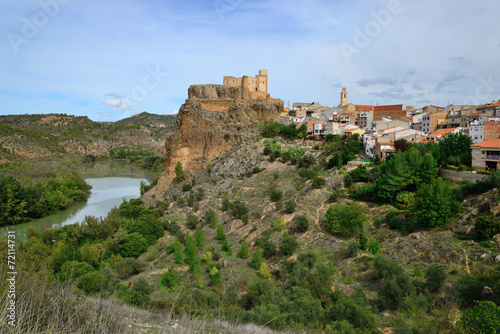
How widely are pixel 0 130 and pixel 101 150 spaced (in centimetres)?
2170

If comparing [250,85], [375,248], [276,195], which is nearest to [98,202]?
[250,85]

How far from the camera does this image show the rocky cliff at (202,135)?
Answer: 30844 millimetres

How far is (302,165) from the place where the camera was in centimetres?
2588

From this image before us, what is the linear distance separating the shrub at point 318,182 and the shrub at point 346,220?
4497 millimetres

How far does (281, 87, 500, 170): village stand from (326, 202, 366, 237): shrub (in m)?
7.84

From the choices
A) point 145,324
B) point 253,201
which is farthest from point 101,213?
point 145,324

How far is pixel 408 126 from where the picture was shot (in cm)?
3291

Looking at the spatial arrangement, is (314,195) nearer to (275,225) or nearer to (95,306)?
(275,225)

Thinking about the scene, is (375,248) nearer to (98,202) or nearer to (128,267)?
(128,267)

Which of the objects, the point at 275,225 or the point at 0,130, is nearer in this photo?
the point at 275,225

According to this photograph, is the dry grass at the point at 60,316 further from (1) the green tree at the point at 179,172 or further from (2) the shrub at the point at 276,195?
(1) the green tree at the point at 179,172

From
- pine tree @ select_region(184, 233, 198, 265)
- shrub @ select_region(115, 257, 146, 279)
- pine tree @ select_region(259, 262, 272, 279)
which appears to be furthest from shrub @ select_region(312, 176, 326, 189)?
shrub @ select_region(115, 257, 146, 279)

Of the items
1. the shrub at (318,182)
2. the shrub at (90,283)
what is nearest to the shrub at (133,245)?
the shrub at (90,283)

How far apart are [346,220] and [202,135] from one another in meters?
18.5
